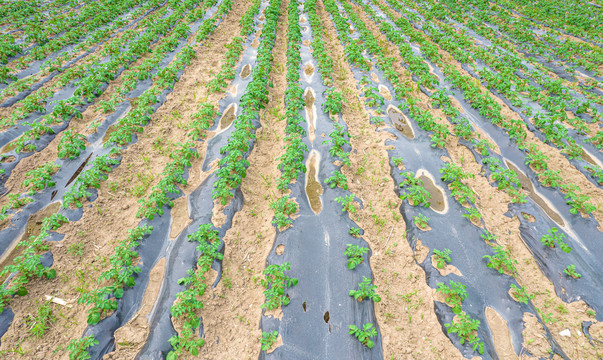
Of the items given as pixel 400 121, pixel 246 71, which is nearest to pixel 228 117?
pixel 246 71

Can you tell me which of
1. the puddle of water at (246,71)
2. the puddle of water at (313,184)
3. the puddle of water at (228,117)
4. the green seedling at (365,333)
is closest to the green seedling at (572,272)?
the green seedling at (365,333)

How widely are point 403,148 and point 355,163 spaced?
145 centimetres

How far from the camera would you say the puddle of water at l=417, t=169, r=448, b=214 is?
5.59 m

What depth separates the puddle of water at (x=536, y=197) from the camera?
5509 mm

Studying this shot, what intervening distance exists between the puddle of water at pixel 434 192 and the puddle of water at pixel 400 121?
5.07 ft

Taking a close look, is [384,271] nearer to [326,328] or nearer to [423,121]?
[326,328]

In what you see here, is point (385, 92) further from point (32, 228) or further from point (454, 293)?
point (32, 228)

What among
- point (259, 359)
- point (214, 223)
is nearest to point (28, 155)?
point (214, 223)

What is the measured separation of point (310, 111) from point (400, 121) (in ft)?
9.42

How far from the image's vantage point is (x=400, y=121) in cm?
802

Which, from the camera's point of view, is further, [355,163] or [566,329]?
[355,163]

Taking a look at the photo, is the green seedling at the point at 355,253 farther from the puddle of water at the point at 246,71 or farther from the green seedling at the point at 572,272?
the puddle of water at the point at 246,71

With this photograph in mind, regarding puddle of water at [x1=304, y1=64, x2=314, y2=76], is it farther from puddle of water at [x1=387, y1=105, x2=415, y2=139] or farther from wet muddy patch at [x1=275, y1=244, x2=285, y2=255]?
wet muddy patch at [x1=275, y1=244, x2=285, y2=255]

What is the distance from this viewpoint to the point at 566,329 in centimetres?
398
